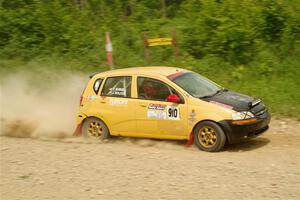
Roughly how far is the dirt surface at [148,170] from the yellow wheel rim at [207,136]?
23 centimetres

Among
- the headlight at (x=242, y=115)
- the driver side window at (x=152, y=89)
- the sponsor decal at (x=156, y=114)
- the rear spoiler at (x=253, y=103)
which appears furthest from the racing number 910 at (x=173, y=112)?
the rear spoiler at (x=253, y=103)

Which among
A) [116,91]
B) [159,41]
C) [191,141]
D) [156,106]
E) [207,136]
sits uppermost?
[159,41]

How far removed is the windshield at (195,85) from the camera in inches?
395

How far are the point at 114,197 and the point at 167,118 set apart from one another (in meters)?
3.62

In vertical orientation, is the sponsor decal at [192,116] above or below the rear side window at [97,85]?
→ below

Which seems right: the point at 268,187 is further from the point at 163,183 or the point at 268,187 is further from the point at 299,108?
the point at 299,108

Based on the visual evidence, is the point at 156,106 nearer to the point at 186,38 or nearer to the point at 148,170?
the point at 148,170

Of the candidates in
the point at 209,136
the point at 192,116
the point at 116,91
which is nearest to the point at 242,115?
the point at 209,136

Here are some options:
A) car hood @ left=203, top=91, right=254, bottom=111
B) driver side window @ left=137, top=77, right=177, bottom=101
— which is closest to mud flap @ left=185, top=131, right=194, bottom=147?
car hood @ left=203, top=91, right=254, bottom=111

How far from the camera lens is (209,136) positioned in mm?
9523

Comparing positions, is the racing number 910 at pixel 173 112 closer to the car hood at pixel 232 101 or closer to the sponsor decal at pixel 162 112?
the sponsor decal at pixel 162 112

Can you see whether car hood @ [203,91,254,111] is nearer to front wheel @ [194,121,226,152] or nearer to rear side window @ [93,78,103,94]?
front wheel @ [194,121,226,152]

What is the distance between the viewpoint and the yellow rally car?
9.44 meters

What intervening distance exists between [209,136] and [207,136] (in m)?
0.04
